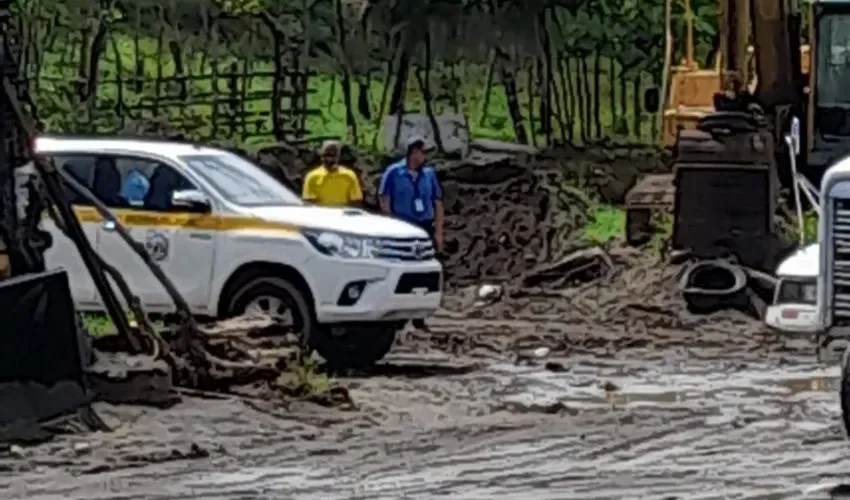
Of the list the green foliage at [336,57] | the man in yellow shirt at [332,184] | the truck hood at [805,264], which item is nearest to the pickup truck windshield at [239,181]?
the man in yellow shirt at [332,184]

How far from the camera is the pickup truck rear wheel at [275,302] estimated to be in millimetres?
19891

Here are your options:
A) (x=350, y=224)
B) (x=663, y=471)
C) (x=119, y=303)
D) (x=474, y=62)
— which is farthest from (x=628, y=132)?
(x=663, y=471)

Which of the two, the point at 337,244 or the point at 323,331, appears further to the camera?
the point at 323,331

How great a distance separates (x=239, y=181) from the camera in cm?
2070

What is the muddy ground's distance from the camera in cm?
1335

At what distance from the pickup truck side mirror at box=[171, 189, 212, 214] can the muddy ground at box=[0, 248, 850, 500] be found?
77.5 inches

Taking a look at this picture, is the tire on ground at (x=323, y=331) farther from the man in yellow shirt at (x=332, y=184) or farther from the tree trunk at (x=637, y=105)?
the tree trunk at (x=637, y=105)

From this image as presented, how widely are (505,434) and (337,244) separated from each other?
4128 mm

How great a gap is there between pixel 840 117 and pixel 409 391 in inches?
426

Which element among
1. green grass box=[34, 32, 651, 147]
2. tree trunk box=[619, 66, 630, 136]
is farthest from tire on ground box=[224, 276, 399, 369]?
tree trunk box=[619, 66, 630, 136]

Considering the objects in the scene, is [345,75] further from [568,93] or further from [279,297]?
[279,297]

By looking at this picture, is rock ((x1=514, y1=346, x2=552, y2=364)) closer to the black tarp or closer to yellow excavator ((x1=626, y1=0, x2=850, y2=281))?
yellow excavator ((x1=626, y1=0, x2=850, y2=281))

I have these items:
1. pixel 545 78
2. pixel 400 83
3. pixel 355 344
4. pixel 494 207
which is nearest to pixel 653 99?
pixel 494 207

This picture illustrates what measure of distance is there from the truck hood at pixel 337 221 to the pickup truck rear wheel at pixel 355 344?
0.83m
